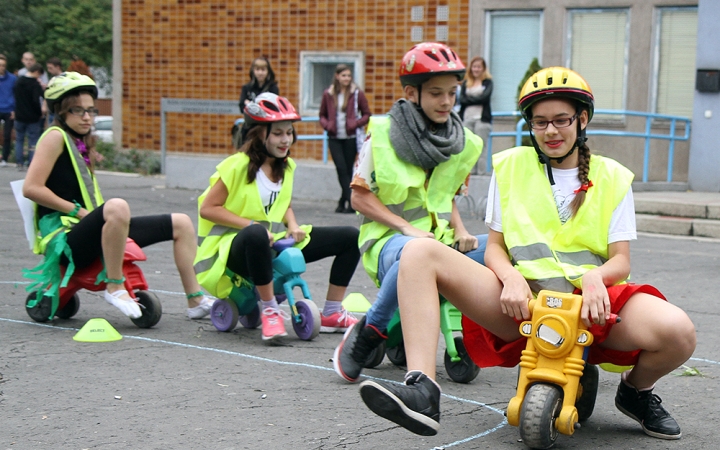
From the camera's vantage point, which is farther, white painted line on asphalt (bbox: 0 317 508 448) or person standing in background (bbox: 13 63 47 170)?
person standing in background (bbox: 13 63 47 170)

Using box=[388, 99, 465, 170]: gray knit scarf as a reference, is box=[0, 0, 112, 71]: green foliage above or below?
above

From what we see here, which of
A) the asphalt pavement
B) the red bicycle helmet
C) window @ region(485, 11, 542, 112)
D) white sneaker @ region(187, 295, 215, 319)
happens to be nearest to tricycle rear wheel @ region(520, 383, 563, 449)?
the asphalt pavement

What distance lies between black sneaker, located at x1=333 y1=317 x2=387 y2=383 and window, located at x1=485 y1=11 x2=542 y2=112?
11684 millimetres

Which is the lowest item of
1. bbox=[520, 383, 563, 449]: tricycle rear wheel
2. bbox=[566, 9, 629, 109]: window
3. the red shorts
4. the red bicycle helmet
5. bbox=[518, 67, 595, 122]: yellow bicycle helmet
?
bbox=[520, 383, 563, 449]: tricycle rear wheel

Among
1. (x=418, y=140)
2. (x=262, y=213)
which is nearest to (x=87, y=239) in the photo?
(x=262, y=213)

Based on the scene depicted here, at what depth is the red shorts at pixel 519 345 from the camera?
380 cm

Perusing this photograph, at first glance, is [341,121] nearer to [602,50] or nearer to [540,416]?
[602,50]

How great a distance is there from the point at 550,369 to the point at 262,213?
9.04 ft

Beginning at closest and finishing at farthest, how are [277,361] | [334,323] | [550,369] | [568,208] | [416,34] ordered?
Result: [550,369], [568,208], [277,361], [334,323], [416,34]

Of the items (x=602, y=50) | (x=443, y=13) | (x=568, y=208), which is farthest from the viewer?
(x=443, y=13)

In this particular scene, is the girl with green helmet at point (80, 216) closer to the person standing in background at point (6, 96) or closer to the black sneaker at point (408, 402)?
the black sneaker at point (408, 402)

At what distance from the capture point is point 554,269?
3.95m

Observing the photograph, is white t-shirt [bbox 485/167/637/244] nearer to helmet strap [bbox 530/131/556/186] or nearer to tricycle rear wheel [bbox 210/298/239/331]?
helmet strap [bbox 530/131/556/186]

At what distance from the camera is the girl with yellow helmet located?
376 centimetres
